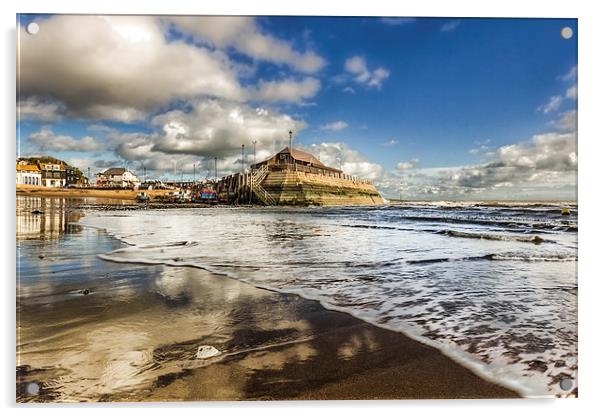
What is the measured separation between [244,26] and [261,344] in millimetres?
2251

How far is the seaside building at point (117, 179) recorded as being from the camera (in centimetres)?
320

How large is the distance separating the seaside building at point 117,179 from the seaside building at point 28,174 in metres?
0.57

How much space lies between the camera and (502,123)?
109 inches

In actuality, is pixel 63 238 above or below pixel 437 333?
above

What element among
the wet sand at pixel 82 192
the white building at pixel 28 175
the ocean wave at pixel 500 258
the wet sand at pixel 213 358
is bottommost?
the wet sand at pixel 213 358

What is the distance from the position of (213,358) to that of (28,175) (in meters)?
2.05

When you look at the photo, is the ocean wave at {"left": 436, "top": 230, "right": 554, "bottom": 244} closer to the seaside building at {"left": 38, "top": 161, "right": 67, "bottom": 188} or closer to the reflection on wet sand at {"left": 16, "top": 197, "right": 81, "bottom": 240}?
the seaside building at {"left": 38, "top": 161, "right": 67, "bottom": 188}

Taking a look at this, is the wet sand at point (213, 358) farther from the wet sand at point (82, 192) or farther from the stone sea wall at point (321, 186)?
the stone sea wall at point (321, 186)

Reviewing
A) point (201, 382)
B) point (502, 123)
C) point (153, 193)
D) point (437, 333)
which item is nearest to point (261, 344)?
point (201, 382)

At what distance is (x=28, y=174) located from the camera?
8.27 feet

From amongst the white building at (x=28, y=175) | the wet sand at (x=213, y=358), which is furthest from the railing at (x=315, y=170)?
the white building at (x=28, y=175)

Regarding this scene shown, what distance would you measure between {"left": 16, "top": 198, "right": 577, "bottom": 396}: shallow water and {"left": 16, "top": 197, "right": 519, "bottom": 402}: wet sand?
20 centimetres

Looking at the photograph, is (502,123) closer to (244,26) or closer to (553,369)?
(553,369)

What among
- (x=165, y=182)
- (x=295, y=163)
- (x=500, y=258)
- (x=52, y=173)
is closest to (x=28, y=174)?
(x=52, y=173)
